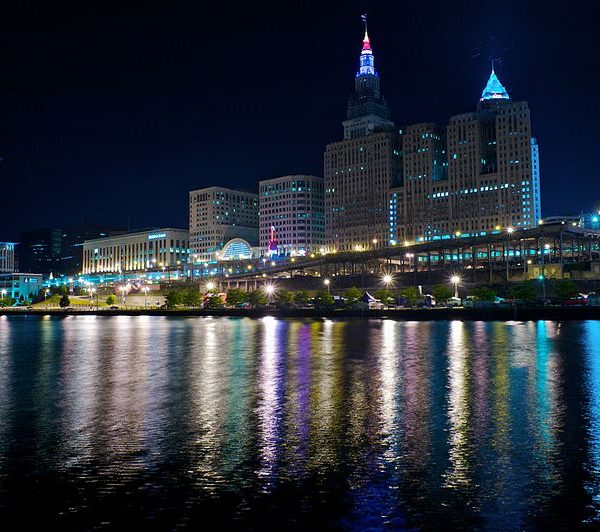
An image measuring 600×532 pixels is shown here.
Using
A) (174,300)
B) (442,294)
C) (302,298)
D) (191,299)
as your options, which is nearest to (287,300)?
(302,298)

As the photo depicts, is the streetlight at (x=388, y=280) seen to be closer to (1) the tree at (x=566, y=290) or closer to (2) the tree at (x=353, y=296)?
(2) the tree at (x=353, y=296)

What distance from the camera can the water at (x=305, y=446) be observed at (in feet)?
48.8

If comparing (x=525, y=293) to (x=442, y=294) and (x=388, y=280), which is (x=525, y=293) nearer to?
(x=442, y=294)

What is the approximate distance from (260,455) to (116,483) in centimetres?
462

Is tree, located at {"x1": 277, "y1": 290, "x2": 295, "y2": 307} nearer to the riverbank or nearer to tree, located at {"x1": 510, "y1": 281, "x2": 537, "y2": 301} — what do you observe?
the riverbank

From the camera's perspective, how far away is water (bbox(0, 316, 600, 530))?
48.8 feet

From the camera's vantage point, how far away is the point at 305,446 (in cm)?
2078

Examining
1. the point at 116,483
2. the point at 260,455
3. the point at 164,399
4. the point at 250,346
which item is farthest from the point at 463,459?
the point at 250,346

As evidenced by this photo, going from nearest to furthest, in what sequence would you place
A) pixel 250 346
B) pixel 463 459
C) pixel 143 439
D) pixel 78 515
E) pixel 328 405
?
pixel 78 515
pixel 463 459
pixel 143 439
pixel 328 405
pixel 250 346

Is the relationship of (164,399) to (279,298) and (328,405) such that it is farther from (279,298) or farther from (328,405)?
(279,298)

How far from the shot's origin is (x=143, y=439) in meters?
22.0

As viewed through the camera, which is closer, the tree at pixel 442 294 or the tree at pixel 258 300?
the tree at pixel 442 294

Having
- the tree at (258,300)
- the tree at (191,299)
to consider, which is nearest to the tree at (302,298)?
the tree at (258,300)

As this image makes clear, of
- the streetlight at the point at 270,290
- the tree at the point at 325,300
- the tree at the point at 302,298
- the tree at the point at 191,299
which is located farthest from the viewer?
the streetlight at the point at 270,290
